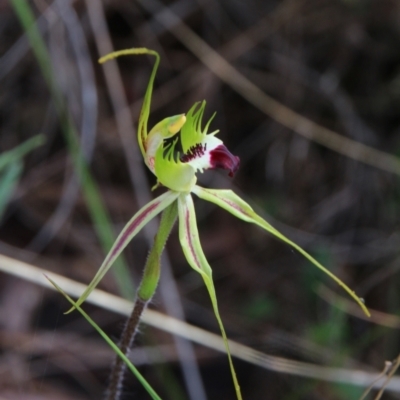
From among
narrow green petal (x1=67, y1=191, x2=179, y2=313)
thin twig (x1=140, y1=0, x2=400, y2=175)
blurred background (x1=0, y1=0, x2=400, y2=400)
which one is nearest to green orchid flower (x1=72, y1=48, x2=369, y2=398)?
narrow green petal (x1=67, y1=191, x2=179, y2=313)

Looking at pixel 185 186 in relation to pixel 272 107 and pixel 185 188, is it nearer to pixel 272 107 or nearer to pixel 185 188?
pixel 185 188

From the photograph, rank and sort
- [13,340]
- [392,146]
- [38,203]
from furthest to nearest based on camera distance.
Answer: [392,146] < [38,203] < [13,340]

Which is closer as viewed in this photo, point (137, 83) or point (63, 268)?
point (63, 268)

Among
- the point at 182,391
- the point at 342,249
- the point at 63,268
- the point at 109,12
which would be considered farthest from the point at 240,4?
the point at 182,391

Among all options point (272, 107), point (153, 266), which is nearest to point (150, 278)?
point (153, 266)

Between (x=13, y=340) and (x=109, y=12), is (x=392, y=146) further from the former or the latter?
(x=13, y=340)
